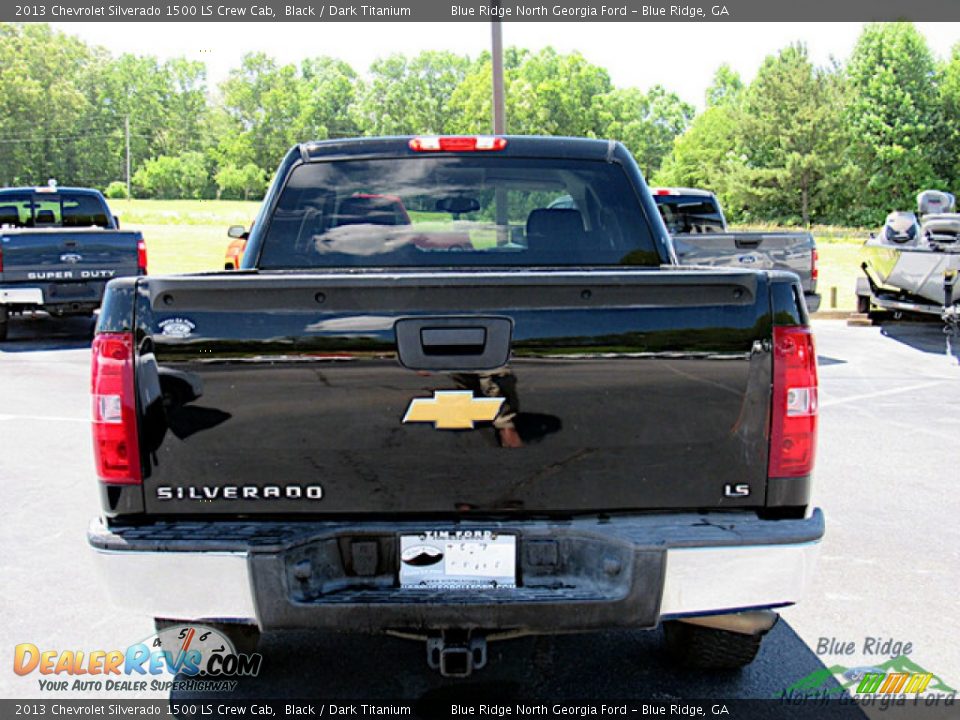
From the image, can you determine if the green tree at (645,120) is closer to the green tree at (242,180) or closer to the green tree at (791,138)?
the green tree at (791,138)

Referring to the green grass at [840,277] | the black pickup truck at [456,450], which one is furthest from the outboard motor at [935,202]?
the black pickup truck at [456,450]

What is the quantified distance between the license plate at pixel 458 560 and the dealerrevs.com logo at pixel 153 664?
1083 millimetres

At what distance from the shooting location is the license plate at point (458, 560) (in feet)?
9.20

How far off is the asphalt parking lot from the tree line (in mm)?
66772

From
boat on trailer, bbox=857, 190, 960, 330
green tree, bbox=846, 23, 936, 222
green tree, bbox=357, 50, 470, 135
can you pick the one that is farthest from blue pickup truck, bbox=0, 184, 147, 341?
green tree, bbox=357, 50, 470, 135

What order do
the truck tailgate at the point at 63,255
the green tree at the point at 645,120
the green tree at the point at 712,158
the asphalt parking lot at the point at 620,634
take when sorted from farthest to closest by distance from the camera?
1. the green tree at the point at 645,120
2. the green tree at the point at 712,158
3. the truck tailgate at the point at 63,255
4. the asphalt parking lot at the point at 620,634

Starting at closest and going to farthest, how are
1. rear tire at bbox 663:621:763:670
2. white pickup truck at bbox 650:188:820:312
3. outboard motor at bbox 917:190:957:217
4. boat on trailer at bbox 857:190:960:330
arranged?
rear tire at bbox 663:621:763:670
white pickup truck at bbox 650:188:820:312
boat on trailer at bbox 857:190:960:330
outboard motor at bbox 917:190:957:217

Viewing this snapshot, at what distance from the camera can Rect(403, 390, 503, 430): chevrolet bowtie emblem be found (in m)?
2.77

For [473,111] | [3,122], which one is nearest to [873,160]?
[473,111]

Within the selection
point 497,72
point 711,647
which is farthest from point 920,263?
Result: point 711,647

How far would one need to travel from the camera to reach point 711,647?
355 centimetres

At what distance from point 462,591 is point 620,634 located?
1483 millimetres

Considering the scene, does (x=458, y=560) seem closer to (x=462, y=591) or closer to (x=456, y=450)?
(x=462, y=591)

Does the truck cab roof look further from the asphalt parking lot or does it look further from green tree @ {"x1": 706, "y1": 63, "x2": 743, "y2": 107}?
green tree @ {"x1": 706, "y1": 63, "x2": 743, "y2": 107}
